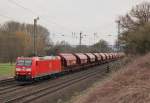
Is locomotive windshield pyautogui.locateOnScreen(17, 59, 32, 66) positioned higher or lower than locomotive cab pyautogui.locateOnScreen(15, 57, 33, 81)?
higher

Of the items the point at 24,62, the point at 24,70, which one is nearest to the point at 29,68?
the point at 24,70

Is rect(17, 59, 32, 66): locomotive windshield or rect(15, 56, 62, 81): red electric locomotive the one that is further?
rect(17, 59, 32, 66): locomotive windshield

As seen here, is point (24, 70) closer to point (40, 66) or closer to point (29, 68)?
point (29, 68)

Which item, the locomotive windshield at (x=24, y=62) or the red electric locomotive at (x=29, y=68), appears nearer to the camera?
the red electric locomotive at (x=29, y=68)

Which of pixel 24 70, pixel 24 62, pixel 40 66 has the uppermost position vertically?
pixel 24 62

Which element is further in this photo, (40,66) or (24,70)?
(40,66)

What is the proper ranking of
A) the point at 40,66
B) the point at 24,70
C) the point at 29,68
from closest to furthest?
the point at 29,68 < the point at 24,70 < the point at 40,66

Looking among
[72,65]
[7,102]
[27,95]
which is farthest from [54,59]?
[7,102]

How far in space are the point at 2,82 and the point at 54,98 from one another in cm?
1173

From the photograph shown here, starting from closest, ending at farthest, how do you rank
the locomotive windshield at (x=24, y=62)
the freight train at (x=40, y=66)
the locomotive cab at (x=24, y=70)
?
1. the locomotive cab at (x=24, y=70)
2. the freight train at (x=40, y=66)
3. the locomotive windshield at (x=24, y=62)

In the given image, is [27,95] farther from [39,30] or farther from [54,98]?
[39,30]

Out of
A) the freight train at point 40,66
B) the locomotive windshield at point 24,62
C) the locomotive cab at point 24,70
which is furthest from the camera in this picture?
the locomotive windshield at point 24,62

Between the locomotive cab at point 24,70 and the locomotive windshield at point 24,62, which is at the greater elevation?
the locomotive windshield at point 24,62

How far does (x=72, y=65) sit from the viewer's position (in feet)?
171
